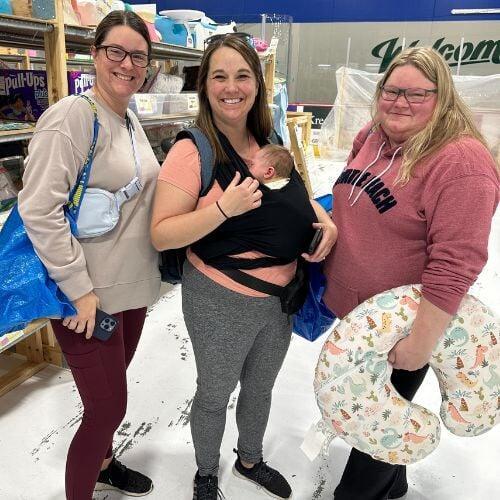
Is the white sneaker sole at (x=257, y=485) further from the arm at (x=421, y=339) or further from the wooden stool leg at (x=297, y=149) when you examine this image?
the wooden stool leg at (x=297, y=149)

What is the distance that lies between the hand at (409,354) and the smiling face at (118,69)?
3.34ft

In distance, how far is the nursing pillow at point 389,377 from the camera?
1.23 metres

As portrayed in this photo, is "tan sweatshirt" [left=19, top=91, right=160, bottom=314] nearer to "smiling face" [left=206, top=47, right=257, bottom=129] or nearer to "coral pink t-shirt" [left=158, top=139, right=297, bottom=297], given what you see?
"coral pink t-shirt" [left=158, top=139, right=297, bottom=297]

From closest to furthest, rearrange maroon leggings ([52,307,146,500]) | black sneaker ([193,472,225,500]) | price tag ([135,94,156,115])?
maroon leggings ([52,307,146,500]), black sneaker ([193,472,225,500]), price tag ([135,94,156,115])

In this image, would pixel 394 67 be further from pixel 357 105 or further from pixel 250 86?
pixel 357 105

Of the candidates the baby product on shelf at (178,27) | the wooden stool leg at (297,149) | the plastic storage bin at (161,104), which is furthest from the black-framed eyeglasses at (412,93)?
the wooden stool leg at (297,149)

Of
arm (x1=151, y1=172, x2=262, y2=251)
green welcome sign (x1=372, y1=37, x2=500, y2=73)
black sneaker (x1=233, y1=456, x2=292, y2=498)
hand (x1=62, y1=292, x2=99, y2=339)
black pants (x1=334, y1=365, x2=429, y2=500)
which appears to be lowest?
black sneaker (x1=233, y1=456, x2=292, y2=498)

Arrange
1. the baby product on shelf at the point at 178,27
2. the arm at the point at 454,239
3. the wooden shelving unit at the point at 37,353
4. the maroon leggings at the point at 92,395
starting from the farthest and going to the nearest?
the baby product on shelf at the point at 178,27
the wooden shelving unit at the point at 37,353
the maroon leggings at the point at 92,395
the arm at the point at 454,239

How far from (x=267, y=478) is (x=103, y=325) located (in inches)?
37.2

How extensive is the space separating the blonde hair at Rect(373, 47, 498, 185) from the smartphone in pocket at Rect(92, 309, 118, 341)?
33.7 inches

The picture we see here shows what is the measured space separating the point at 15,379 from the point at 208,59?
1885mm

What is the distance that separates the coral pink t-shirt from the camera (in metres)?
1.24

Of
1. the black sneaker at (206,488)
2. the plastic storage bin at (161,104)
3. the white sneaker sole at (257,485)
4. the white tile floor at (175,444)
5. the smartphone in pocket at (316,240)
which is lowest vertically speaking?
the white tile floor at (175,444)

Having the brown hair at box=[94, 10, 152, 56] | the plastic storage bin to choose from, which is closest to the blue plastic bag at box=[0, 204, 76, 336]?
the brown hair at box=[94, 10, 152, 56]
